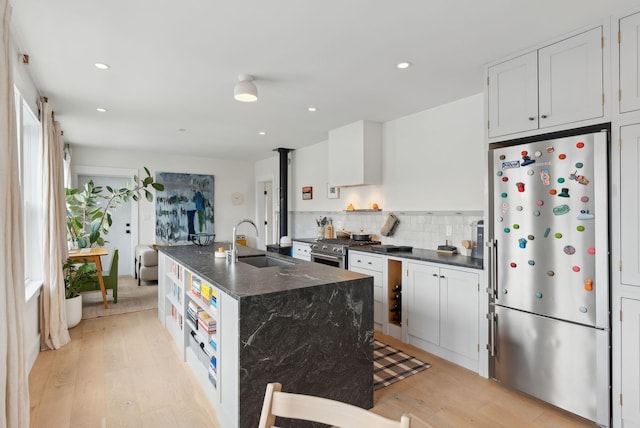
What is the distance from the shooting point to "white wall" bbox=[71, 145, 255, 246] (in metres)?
6.38

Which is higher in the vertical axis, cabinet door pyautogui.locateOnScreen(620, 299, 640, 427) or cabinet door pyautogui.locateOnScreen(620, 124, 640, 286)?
cabinet door pyautogui.locateOnScreen(620, 124, 640, 286)

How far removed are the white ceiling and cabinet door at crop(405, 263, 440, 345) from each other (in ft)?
5.68

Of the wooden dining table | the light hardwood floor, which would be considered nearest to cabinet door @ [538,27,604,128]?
the light hardwood floor

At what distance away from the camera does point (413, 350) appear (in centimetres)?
329

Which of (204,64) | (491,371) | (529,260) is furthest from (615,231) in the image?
(204,64)

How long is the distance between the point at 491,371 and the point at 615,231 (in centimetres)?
136

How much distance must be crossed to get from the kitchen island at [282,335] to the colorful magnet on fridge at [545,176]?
4.45 ft

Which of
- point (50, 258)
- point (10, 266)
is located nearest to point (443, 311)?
point (10, 266)

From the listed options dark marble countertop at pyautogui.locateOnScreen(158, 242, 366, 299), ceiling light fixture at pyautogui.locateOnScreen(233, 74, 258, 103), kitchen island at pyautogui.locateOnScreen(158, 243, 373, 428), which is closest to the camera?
kitchen island at pyautogui.locateOnScreen(158, 243, 373, 428)

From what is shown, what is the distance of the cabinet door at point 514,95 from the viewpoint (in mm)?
2426

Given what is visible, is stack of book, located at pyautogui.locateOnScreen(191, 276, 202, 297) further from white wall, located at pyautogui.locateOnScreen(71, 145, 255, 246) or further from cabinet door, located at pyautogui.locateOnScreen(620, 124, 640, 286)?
white wall, located at pyautogui.locateOnScreen(71, 145, 255, 246)

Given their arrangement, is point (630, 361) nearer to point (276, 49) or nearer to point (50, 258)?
point (276, 49)

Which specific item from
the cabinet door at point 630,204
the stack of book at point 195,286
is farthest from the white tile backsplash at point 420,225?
the stack of book at point 195,286

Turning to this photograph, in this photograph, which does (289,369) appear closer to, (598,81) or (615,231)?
(615,231)
